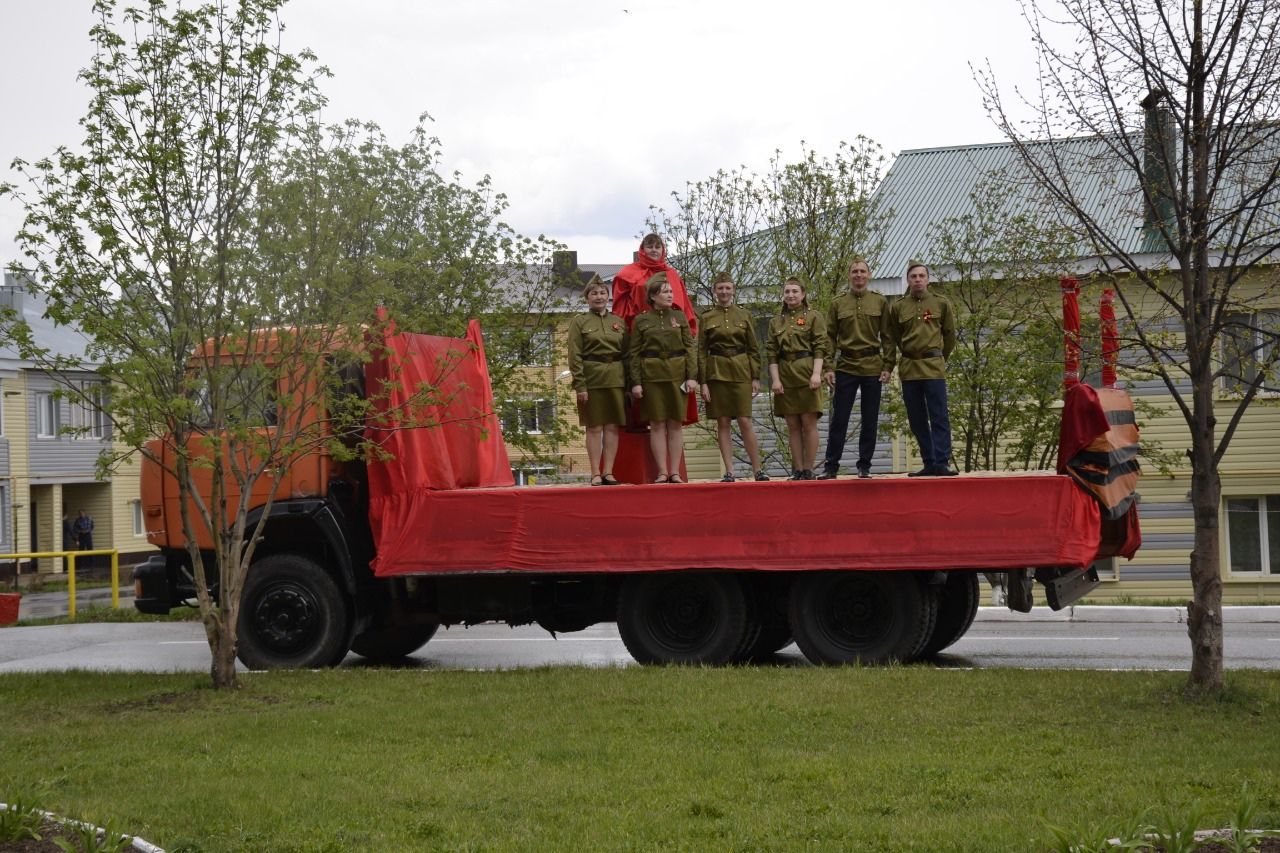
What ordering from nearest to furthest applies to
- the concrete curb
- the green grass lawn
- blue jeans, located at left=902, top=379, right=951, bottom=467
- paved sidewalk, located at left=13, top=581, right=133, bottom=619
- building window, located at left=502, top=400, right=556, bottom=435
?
the green grass lawn, blue jeans, located at left=902, top=379, right=951, bottom=467, the concrete curb, building window, located at left=502, top=400, right=556, bottom=435, paved sidewalk, located at left=13, top=581, right=133, bottom=619

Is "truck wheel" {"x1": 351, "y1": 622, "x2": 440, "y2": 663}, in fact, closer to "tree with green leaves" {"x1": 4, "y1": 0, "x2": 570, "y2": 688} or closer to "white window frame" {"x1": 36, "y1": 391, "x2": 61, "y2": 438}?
"tree with green leaves" {"x1": 4, "y1": 0, "x2": 570, "y2": 688}

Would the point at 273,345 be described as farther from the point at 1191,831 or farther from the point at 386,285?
the point at 1191,831

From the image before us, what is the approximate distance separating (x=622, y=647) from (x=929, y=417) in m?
4.57

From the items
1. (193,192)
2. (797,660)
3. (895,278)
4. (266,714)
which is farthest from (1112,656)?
(895,278)

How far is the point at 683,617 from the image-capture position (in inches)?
502

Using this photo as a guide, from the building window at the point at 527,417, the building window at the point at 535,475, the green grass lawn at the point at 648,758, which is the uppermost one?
the building window at the point at 527,417

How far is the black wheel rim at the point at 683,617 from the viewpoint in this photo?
1266 centimetres

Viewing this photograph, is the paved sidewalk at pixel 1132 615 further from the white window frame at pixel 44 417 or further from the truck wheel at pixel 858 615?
the white window frame at pixel 44 417

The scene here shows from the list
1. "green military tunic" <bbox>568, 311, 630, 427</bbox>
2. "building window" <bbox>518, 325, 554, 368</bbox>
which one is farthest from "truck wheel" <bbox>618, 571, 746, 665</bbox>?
"building window" <bbox>518, 325, 554, 368</bbox>

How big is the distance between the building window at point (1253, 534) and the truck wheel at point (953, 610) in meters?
18.9

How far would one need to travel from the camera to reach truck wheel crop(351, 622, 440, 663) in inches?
583

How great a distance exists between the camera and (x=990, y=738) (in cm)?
836

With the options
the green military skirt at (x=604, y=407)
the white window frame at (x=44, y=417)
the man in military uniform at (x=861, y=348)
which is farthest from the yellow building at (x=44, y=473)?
the man in military uniform at (x=861, y=348)

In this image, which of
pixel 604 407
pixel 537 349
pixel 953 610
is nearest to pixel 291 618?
pixel 604 407
